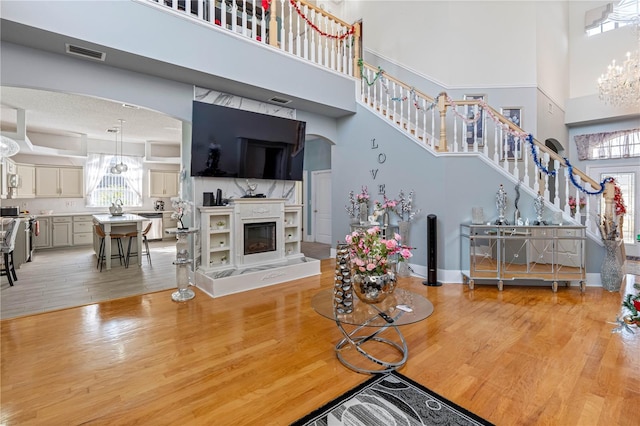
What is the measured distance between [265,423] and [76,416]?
3.73 feet

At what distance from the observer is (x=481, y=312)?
343 cm

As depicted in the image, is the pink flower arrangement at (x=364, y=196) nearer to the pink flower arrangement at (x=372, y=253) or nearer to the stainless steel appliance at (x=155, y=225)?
the pink flower arrangement at (x=372, y=253)

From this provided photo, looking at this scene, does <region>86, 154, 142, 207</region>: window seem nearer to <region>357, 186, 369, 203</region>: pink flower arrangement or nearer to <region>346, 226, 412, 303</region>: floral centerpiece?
<region>357, 186, 369, 203</region>: pink flower arrangement

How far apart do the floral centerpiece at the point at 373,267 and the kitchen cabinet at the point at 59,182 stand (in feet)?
29.5

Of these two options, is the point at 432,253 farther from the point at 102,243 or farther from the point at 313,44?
the point at 102,243

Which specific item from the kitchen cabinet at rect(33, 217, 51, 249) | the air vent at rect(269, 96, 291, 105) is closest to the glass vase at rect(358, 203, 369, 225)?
the air vent at rect(269, 96, 291, 105)

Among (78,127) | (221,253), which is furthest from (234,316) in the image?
(78,127)

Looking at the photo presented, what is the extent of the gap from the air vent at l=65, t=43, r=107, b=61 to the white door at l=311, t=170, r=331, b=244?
18.1ft

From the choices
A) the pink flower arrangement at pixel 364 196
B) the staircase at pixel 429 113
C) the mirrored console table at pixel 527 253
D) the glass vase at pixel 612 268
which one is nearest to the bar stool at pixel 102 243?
the staircase at pixel 429 113

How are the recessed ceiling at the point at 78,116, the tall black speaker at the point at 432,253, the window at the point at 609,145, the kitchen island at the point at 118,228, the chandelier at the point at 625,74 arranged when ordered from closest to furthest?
1. the tall black speaker at the point at 432,253
2. the chandelier at the point at 625,74
3. the recessed ceiling at the point at 78,116
4. the kitchen island at the point at 118,228
5. the window at the point at 609,145

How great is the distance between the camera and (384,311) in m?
2.31

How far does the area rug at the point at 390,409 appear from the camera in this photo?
5.74 ft

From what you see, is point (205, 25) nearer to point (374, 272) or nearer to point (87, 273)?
point (374, 272)

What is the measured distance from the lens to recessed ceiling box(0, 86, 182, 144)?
5.25m
